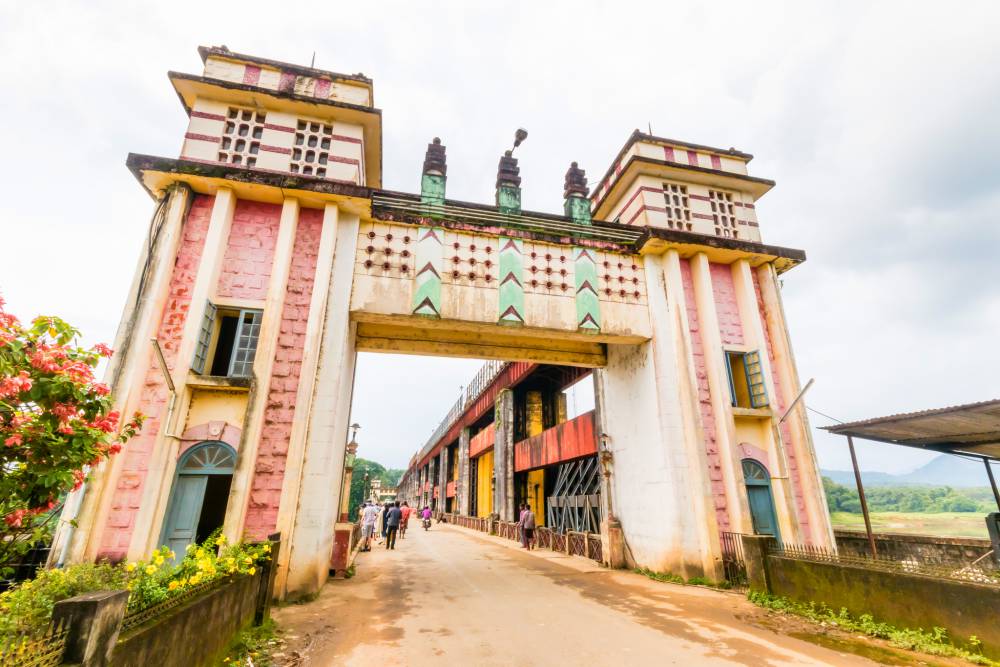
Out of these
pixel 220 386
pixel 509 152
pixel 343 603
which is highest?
pixel 509 152

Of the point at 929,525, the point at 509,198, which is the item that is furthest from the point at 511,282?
the point at 929,525

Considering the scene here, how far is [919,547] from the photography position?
39.4 ft

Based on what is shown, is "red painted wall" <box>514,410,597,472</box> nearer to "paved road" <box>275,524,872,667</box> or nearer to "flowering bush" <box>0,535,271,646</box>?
"paved road" <box>275,524,872,667</box>

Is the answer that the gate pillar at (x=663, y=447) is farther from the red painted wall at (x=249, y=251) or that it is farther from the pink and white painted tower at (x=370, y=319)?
the red painted wall at (x=249, y=251)

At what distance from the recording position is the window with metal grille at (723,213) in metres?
13.8

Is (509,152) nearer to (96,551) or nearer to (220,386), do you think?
(220,386)

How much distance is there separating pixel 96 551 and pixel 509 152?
12.9 m

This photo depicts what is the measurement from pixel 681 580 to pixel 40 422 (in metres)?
11.5

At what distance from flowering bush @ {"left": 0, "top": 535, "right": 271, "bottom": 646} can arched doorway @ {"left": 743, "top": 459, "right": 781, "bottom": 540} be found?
10.7 m

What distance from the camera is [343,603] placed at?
8211 millimetres

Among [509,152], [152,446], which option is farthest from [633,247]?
[152,446]

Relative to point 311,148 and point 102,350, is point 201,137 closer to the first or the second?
point 311,148

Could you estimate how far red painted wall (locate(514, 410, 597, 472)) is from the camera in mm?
17406

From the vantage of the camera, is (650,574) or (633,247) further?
(633,247)
